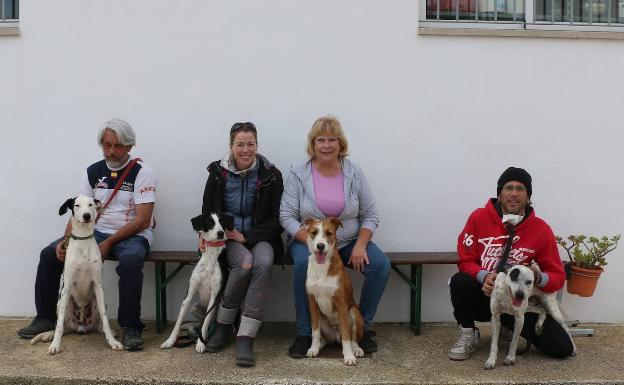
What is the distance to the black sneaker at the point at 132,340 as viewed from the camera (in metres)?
4.19

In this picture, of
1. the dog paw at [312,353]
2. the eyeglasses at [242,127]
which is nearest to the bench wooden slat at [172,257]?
the eyeglasses at [242,127]

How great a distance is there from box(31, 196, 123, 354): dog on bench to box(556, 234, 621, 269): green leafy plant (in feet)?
11.0

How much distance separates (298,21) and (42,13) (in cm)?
198

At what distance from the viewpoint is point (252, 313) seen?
4.16 m

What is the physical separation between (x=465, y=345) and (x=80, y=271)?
2625mm

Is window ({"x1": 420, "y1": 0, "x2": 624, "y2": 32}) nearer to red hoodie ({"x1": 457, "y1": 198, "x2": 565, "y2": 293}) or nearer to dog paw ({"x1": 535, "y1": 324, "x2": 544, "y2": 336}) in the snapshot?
red hoodie ({"x1": 457, "y1": 198, "x2": 565, "y2": 293})

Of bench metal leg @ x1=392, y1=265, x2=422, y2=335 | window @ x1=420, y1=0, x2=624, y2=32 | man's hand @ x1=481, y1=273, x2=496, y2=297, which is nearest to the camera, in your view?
man's hand @ x1=481, y1=273, x2=496, y2=297

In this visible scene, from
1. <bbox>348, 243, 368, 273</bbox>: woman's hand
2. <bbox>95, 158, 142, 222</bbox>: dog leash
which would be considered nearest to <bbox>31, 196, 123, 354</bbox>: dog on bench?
<bbox>95, 158, 142, 222</bbox>: dog leash

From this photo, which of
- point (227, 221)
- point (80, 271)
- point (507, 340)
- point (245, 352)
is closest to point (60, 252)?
point (80, 271)

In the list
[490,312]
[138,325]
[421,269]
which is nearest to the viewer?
[490,312]

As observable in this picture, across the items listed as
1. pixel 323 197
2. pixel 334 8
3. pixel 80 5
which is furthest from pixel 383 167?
pixel 80 5

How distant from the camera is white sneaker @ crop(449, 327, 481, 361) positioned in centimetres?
405

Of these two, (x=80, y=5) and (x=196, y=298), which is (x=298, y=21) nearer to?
(x=80, y=5)

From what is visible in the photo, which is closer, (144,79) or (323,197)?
(323,197)
